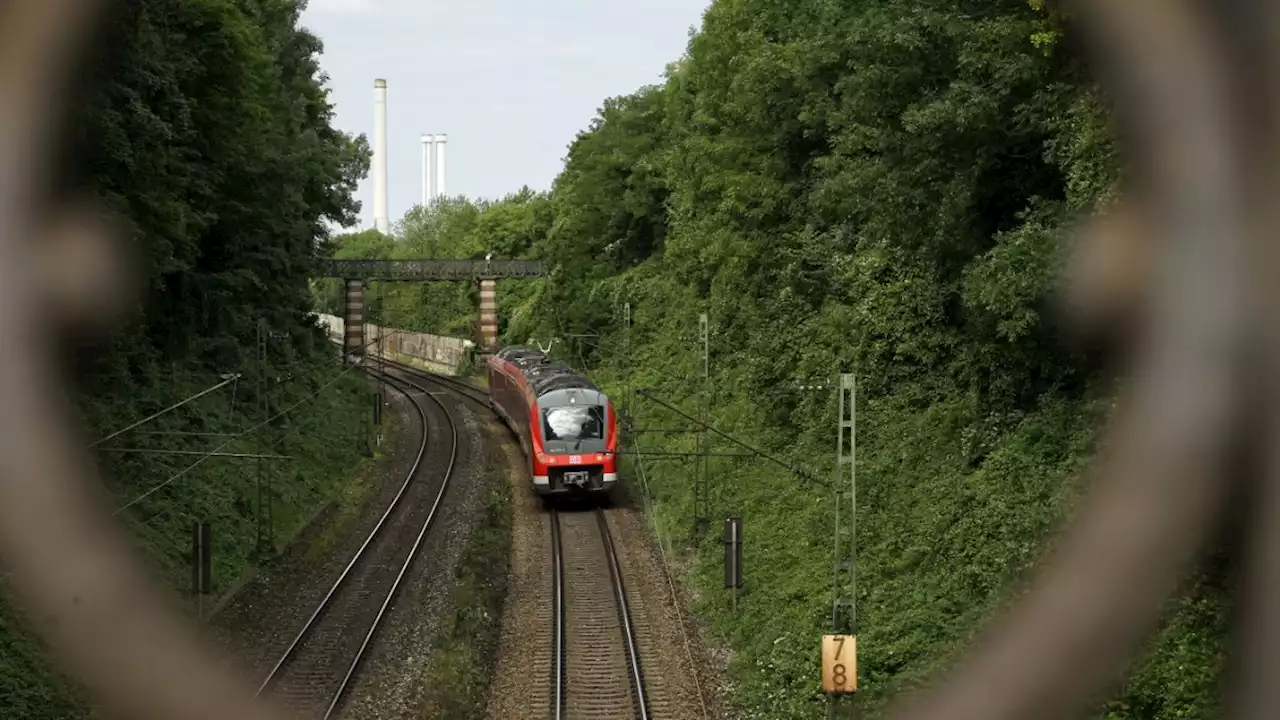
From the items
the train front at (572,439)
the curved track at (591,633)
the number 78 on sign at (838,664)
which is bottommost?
the curved track at (591,633)

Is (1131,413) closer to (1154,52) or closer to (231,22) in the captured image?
(1154,52)

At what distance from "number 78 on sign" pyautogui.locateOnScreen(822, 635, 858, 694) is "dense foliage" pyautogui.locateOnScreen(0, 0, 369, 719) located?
770 centimetres

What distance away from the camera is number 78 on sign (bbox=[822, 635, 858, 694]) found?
12938mm

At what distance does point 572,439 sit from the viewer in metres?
27.3

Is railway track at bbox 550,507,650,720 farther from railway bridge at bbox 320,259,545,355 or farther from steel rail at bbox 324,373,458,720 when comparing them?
railway bridge at bbox 320,259,545,355

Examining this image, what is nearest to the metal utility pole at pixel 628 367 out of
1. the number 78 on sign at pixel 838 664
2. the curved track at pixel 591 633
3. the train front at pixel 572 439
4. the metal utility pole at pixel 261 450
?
the train front at pixel 572 439

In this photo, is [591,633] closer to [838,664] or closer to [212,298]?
[838,664]

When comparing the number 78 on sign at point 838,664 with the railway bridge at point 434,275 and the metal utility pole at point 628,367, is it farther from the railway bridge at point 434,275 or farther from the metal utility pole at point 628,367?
the railway bridge at point 434,275

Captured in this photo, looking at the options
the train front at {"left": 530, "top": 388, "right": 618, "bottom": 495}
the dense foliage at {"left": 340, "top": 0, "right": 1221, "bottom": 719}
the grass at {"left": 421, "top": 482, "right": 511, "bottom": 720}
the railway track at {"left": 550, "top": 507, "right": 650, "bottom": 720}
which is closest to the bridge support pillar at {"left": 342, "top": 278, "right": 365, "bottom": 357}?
the dense foliage at {"left": 340, "top": 0, "right": 1221, "bottom": 719}

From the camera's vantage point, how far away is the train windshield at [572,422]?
27.4 metres

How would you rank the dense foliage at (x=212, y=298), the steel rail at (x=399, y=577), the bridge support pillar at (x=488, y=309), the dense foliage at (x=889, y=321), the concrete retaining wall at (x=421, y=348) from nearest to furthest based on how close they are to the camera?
the dense foliage at (x=889, y=321), the dense foliage at (x=212, y=298), the steel rail at (x=399, y=577), the bridge support pillar at (x=488, y=309), the concrete retaining wall at (x=421, y=348)

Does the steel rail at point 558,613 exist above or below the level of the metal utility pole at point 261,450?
below

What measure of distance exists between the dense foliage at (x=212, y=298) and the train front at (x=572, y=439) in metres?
5.72

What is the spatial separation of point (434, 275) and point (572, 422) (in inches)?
1277
